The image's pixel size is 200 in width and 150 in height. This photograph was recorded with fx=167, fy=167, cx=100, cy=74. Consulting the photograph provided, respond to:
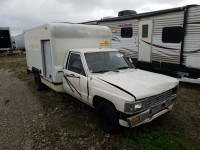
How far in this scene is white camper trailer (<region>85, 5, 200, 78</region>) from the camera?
22.4ft

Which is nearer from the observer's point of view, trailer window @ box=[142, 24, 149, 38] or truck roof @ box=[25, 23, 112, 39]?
truck roof @ box=[25, 23, 112, 39]

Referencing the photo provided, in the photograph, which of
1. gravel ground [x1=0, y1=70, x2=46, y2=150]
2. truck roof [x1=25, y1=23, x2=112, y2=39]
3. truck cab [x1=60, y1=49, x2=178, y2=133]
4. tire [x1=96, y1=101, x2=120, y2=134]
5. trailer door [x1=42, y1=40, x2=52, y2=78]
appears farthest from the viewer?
trailer door [x1=42, y1=40, x2=52, y2=78]

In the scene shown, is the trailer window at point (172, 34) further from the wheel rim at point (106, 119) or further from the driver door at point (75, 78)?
the wheel rim at point (106, 119)

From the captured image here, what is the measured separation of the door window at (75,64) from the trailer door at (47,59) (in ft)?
2.78

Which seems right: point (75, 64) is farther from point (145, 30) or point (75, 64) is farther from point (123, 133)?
point (145, 30)

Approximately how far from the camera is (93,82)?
3.81m

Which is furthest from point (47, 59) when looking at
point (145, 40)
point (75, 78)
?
point (145, 40)

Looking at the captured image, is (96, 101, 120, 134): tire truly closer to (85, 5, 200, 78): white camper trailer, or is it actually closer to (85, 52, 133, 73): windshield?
(85, 52, 133, 73): windshield

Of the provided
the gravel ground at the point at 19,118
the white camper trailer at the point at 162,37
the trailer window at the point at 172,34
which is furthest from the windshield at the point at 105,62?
the trailer window at the point at 172,34

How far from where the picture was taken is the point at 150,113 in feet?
10.9

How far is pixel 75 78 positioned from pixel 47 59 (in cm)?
168

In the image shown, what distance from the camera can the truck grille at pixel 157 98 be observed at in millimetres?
3299

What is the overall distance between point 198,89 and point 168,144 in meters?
4.24

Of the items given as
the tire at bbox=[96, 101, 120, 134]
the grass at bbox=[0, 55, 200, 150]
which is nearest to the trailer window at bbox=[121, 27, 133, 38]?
the grass at bbox=[0, 55, 200, 150]
